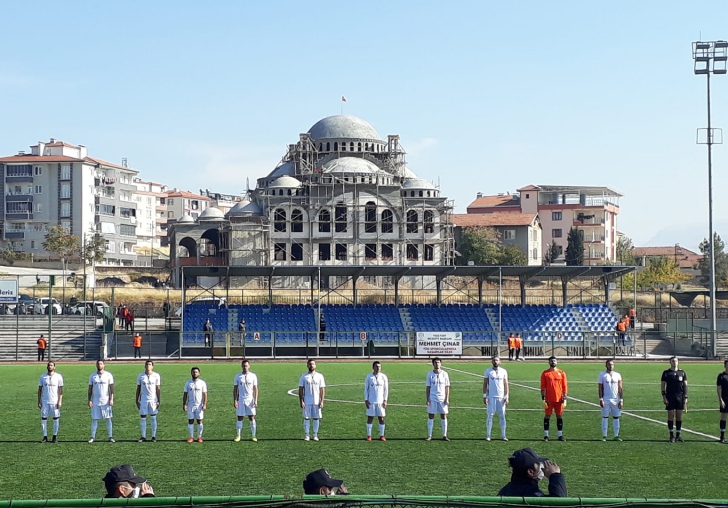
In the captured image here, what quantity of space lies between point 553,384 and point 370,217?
8563cm

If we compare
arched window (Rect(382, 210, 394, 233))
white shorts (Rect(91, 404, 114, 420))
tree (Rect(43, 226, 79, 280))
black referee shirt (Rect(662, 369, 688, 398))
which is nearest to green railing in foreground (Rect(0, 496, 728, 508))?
black referee shirt (Rect(662, 369, 688, 398))

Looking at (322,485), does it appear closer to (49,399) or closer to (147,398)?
(147,398)

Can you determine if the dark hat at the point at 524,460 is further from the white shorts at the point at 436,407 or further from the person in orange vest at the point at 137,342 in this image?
the person in orange vest at the point at 137,342

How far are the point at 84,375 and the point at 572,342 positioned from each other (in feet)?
86.8

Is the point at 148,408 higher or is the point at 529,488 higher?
the point at 529,488

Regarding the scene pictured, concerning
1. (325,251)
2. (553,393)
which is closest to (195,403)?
(553,393)

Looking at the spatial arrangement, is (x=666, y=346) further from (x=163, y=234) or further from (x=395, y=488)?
(x=163, y=234)

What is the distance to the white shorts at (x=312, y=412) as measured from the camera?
2066 cm

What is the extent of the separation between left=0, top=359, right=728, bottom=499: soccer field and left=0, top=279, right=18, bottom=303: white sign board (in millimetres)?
22918

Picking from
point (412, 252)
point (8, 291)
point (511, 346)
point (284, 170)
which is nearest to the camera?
point (511, 346)

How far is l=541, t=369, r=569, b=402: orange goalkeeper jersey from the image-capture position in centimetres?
2041

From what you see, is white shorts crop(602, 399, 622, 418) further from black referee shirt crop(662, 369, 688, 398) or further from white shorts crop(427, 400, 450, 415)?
white shorts crop(427, 400, 450, 415)

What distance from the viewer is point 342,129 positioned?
11812cm

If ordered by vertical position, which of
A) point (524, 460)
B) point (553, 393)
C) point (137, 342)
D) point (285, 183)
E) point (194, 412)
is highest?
point (285, 183)
